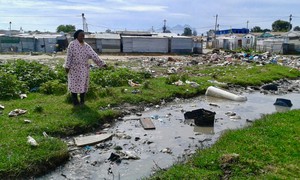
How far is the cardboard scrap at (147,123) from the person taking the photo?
23.2 ft

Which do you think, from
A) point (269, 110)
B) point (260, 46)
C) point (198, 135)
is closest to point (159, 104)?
point (198, 135)

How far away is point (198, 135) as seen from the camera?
6.72 m

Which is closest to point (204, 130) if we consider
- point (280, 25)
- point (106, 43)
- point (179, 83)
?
point (179, 83)

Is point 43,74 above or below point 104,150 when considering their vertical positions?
above

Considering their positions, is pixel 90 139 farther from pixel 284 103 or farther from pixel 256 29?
pixel 256 29

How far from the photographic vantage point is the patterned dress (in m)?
7.35

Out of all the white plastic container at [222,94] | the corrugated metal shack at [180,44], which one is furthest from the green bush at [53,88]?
the corrugated metal shack at [180,44]

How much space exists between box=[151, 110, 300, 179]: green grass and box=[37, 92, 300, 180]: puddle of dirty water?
542 mm

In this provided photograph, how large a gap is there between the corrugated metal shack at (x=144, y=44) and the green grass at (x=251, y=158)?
2994 centimetres

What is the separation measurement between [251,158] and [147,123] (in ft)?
10.2

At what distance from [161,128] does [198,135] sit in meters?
0.93

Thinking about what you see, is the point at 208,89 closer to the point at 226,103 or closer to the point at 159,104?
the point at 226,103

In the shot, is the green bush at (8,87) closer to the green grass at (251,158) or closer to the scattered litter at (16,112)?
the scattered litter at (16,112)

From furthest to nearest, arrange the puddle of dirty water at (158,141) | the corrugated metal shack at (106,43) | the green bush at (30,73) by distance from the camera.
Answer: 1. the corrugated metal shack at (106,43)
2. the green bush at (30,73)
3. the puddle of dirty water at (158,141)
